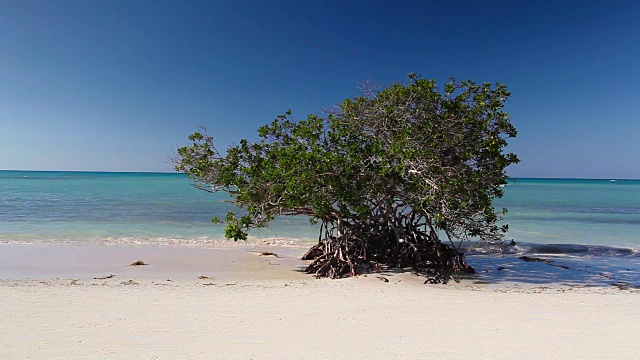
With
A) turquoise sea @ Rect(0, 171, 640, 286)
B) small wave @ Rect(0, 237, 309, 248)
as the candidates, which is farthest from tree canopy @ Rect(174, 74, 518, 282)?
small wave @ Rect(0, 237, 309, 248)

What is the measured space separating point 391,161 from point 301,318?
3.62 metres

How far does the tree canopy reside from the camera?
24.0ft

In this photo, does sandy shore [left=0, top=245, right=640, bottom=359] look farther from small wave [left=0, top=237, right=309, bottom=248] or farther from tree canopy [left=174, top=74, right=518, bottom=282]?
small wave [left=0, top=237, right=309, bottom=248]

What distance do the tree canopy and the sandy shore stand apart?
1.17 m

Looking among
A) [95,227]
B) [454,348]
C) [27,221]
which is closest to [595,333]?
[454,348]

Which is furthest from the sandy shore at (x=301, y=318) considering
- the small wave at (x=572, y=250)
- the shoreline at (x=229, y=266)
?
the small wave at (x=572, y=250)

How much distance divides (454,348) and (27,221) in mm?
18114

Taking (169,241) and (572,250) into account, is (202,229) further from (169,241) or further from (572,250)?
(572,250)

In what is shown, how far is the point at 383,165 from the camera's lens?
744 centimetres

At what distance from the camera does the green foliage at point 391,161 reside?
23.9ft

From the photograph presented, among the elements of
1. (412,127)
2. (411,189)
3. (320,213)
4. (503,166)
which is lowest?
(320,213)

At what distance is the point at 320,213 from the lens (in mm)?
7805

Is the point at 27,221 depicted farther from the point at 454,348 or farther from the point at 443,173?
the point at 454,348

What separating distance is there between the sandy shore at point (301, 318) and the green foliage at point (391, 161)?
55.1 inches
